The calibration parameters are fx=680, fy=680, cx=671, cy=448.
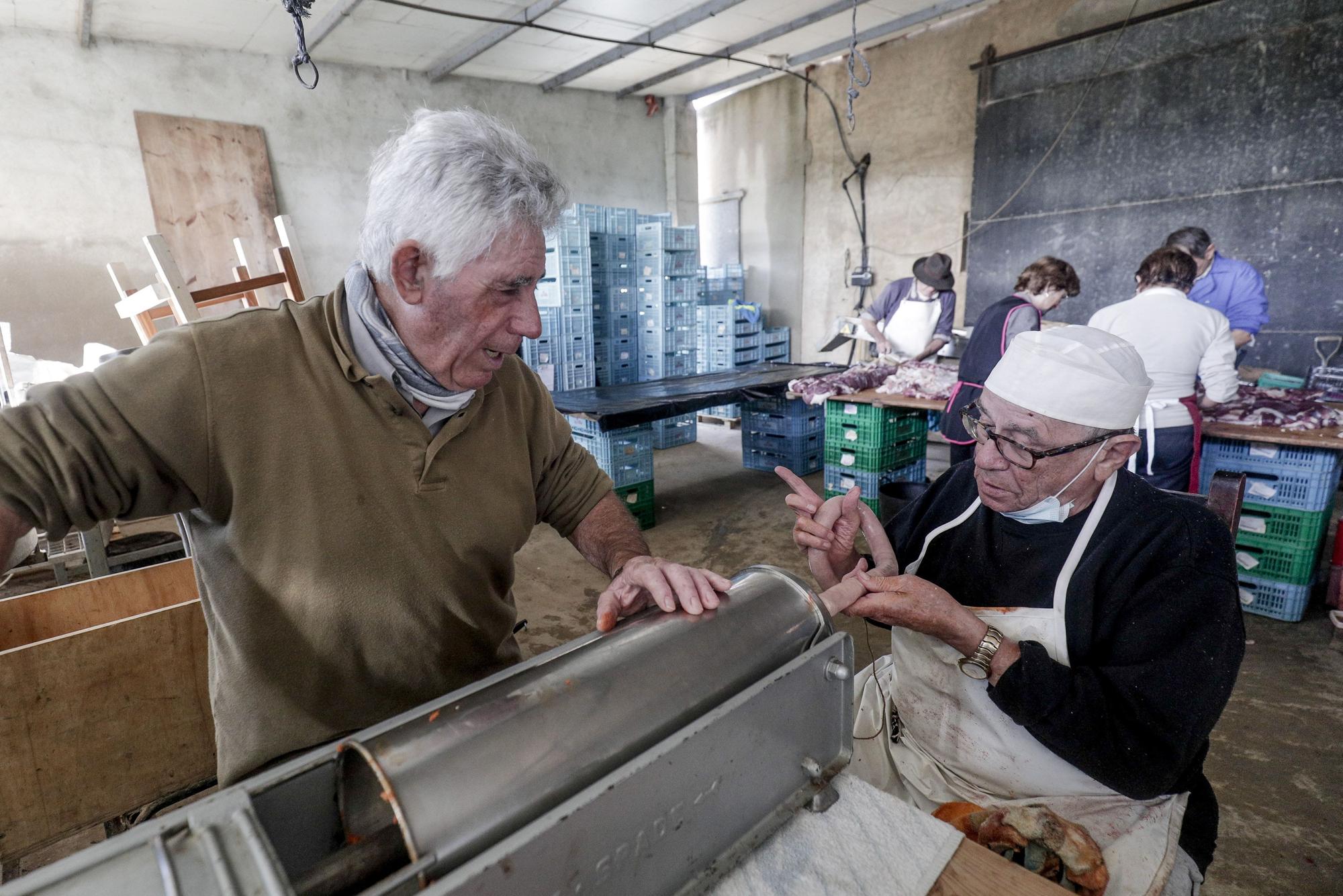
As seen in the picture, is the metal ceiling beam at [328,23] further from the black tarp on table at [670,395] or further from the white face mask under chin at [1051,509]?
the white face mask under chin at [1051,509]

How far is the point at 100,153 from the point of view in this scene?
6250 mm

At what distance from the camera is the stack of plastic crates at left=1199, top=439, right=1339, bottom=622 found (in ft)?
11.0

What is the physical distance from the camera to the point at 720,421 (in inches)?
356

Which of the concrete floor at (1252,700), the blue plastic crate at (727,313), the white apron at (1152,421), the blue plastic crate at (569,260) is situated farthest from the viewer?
the blue plastic crate at (727,313)

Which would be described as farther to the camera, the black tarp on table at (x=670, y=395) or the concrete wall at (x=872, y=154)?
the concrete wall at (x=872, y=154)

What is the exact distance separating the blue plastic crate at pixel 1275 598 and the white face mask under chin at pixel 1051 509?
2.94 meters

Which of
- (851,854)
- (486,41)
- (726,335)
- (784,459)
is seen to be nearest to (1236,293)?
(784,459)

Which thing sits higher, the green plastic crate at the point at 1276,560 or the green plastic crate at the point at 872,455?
the green plastic crate at the point at 872,455

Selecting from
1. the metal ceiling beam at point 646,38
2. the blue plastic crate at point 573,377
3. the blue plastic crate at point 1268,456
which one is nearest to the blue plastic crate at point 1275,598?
the blue plastic crate at point 1268,456

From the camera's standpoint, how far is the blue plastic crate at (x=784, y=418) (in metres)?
6.32

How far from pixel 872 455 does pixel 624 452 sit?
1810 millimetres

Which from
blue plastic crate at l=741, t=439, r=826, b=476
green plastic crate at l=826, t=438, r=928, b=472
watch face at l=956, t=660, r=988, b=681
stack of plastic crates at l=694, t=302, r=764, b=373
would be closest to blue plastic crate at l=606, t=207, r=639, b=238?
stack of plastic crates at l=694, t=302, r=764, b=373

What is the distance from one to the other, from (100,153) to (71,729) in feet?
22.0

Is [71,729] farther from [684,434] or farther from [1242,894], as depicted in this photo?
[684,434]
